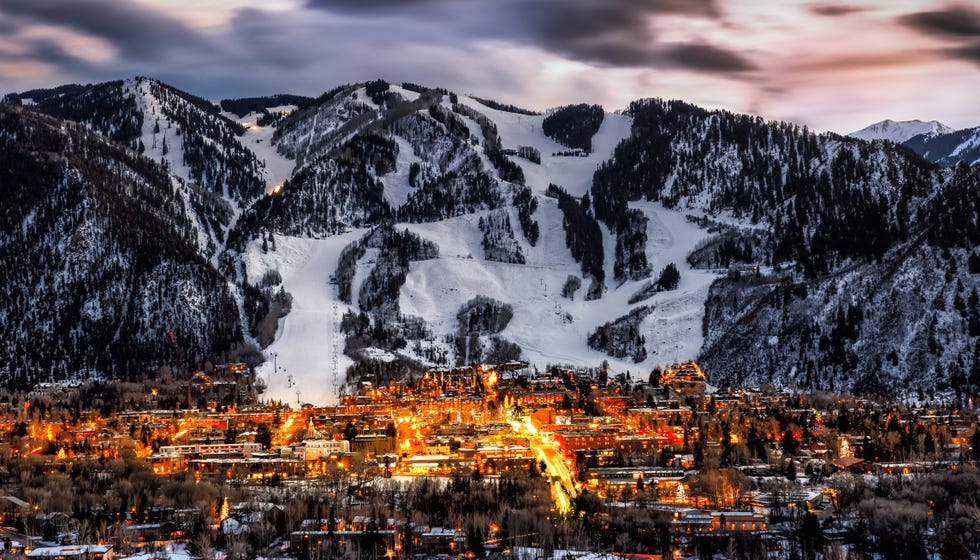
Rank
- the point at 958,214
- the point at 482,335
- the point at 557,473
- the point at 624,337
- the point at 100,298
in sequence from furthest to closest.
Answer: the point at 482,335, the point at 624,337, the point at 100,298, the point at 958,214, the point at 557,473

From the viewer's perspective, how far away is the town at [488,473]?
77.4 m

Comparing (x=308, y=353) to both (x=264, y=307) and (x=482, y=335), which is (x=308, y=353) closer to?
(x=264, y=307)

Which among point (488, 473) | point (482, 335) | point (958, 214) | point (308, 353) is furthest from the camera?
point (482, 335)

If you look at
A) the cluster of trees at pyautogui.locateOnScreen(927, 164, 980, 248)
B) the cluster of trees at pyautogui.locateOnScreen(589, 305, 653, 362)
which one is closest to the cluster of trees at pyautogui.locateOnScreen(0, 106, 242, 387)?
the cluster of trees at pyautogui.locateOnScreen(589, 305, 653, 362)

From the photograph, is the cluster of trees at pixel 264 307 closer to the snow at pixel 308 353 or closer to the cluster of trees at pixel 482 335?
the snow at pixel 308 353

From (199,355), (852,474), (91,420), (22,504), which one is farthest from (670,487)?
(199,355)

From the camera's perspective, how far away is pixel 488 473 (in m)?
97.9

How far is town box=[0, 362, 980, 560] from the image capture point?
77375 mm

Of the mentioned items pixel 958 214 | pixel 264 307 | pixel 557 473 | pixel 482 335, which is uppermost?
pixel 958 214

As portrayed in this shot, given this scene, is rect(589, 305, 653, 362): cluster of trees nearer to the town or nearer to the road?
the town

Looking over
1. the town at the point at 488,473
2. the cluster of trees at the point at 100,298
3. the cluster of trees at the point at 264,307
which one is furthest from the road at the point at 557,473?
the cluster of trees at the point at 100,298

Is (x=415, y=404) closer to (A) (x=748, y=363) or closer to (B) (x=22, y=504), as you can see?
(A) (x=748, y=363)

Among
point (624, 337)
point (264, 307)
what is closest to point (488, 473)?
point (624, 337)

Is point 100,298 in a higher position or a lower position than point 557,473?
higher
